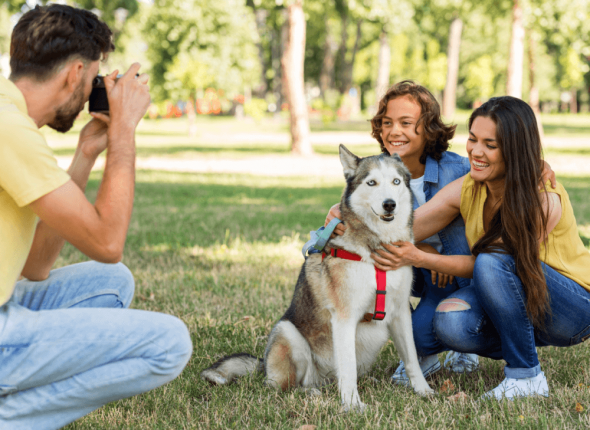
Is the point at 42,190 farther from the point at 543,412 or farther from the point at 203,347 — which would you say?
the point at 543,412

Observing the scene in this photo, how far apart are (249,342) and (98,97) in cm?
219

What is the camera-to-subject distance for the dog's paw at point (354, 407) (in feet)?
9.46

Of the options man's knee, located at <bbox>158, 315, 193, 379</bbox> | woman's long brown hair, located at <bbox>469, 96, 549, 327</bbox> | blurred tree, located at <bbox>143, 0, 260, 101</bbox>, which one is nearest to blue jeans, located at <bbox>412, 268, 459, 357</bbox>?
woman's long brown hair, located at <bbox>469, 96, 549, 327</bbox>

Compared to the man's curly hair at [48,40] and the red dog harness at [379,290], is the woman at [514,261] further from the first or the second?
the man's curly hair at [48,40]

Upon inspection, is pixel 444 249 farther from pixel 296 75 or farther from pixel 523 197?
pixel 296 75

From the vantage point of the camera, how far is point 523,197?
2883mm

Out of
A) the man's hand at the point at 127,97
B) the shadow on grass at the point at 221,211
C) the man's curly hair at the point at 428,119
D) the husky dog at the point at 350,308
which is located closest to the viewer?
the man's hand at the point at 127,97

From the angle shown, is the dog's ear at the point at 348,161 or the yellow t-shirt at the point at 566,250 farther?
the dog's ear at the point at 348,161

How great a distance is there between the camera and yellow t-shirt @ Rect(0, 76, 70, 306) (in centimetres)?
190

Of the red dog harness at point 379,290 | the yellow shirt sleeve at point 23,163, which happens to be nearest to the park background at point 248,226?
the red dog harness at point 379,290

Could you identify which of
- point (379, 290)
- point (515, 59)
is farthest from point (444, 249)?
point (515, 59)

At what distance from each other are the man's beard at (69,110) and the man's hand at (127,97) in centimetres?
12

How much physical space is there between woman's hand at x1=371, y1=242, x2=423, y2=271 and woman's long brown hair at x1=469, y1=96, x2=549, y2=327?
19.7 inches

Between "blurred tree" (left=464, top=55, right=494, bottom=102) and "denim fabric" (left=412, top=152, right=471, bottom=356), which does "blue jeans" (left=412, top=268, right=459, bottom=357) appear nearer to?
"denim fabric" (left=412, top=152, right=471, bottom=356)
